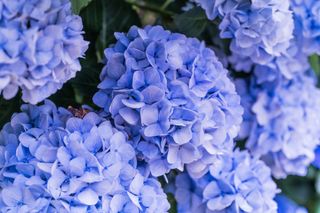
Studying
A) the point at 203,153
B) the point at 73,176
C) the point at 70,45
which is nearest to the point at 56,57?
the point at 70,45

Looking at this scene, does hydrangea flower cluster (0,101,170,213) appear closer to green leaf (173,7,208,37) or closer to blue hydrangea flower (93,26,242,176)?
blue hydrangea flower (93,26,242,176)

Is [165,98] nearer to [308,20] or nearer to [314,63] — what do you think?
[308,20]

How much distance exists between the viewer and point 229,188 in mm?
1091

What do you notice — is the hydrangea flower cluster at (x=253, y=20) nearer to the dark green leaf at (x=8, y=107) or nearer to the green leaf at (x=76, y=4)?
the green leaf at (x=76, y=4)

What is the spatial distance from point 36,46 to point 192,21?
35 centimetres

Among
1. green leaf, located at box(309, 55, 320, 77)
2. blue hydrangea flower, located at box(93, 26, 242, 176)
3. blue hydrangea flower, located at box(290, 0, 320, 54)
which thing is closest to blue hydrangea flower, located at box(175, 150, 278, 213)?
blue hydrangea flower, located at box(93, 26, 242, 176)

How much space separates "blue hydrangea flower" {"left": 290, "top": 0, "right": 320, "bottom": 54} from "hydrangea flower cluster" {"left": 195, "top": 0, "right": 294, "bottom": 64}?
10 centimetres

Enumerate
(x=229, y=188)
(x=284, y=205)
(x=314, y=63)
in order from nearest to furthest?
(x=229, y=188) → (x=314, y=63) → (x=284, y=205)

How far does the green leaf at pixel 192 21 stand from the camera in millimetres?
1124

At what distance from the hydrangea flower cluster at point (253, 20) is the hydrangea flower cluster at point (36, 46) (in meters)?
0.24

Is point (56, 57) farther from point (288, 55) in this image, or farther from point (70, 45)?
point (288, 55)

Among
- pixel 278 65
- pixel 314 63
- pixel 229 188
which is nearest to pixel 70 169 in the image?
pixel 229 188

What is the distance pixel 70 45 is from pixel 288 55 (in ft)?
1.40

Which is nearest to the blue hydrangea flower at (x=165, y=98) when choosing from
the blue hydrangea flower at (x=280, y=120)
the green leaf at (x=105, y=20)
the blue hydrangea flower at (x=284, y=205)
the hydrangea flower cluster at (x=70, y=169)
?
the hydrangea flower cluster at (x=70, y=169)
